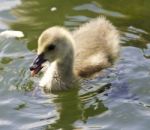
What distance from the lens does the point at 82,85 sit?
5.76 m

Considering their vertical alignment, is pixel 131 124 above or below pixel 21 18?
below

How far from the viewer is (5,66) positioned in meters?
6.06

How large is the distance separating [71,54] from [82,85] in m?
0.31

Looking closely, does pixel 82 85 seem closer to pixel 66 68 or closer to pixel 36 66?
pixel 66 68

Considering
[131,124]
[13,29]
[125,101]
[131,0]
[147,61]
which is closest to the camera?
[131,124]

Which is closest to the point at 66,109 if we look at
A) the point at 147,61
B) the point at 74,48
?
the point at 74,48

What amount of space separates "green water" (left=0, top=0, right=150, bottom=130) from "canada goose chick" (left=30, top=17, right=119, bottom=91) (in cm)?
11

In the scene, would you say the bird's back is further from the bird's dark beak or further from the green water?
the bird's dark beak

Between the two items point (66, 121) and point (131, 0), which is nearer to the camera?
point (66, 121)

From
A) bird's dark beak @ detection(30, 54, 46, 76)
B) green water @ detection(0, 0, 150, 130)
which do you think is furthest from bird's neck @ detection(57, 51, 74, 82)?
bird's dark beak @ detection(30, 54, 46, 76)

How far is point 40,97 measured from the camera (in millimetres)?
5609

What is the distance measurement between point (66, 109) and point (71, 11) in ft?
6.97

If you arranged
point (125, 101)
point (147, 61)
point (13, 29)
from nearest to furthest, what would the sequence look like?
point (125, 101), point (147, 61), point (13, 29)

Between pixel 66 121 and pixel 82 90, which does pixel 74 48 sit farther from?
pixel 66 121
